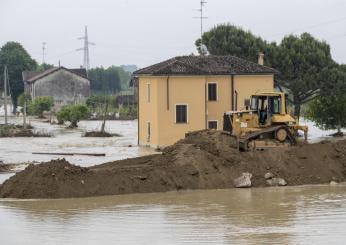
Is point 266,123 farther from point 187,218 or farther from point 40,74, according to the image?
point 40,74

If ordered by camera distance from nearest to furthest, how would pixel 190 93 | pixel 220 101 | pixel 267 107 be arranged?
pixel 267 107 → pixel 190 93 → pixel 220 101

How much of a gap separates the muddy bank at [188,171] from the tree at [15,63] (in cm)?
8862

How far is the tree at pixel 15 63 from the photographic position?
383ft

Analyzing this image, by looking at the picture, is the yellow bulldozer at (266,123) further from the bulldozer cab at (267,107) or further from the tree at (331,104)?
the tree at (331,104)

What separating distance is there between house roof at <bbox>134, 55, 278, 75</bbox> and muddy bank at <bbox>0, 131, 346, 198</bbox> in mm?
15353

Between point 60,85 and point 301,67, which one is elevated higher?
point 301,67

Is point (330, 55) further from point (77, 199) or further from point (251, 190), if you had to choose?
point (77, 199)

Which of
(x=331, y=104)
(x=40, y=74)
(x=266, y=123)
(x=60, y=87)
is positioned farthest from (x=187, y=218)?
(x=40, y=74)

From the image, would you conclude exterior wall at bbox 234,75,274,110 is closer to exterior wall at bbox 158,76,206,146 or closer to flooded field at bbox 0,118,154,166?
exterior wall at bbox 158,76,206,146

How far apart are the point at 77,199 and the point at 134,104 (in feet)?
261

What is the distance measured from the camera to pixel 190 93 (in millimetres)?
46625

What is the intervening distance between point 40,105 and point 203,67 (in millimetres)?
49805

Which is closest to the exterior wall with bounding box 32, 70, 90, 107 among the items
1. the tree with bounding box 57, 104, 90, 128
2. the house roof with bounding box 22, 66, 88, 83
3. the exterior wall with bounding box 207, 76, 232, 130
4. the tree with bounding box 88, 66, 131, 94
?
the house roof with bounding box 22, 66, 88, 83

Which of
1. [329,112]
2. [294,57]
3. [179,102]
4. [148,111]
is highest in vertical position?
[294,57]
